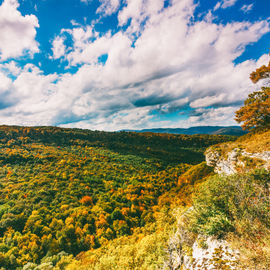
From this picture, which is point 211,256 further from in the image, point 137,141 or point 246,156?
point 137,141

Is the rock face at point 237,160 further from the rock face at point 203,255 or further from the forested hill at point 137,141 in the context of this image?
the forested hill at point 137,141

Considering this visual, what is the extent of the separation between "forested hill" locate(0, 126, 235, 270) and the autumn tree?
17.3m

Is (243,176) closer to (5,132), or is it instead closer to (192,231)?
(192,231)

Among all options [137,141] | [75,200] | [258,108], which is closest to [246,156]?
[258,108]

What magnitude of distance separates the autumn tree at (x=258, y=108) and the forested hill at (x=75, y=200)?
56.6ft

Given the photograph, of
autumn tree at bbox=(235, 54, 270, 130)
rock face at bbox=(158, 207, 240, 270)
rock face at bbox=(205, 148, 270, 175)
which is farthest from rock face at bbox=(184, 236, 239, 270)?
autumn tree at bbox=(235, 54, 270, 130)

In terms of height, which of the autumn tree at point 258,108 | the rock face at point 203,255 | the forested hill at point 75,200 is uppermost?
the autumn tree at point 258,108

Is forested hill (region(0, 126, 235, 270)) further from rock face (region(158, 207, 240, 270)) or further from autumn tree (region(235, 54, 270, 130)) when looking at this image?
autumn tree (region(235, 54, 270, 130))

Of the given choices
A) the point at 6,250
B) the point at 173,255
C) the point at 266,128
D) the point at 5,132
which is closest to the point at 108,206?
the point at 6,250

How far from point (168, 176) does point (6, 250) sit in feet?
206

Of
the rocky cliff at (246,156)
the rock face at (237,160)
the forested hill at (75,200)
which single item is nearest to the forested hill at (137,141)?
the forested hill at (75,200)

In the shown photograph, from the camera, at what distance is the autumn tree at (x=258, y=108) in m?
21.0

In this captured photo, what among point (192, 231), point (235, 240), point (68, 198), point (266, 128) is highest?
point (266, 128)

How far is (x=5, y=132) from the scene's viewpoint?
112 meters
